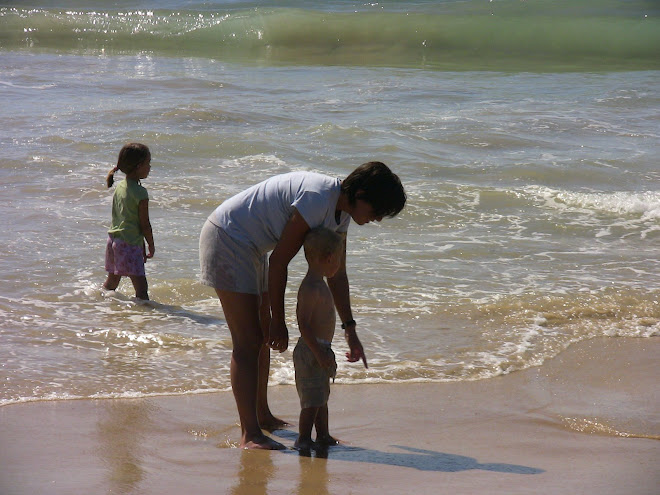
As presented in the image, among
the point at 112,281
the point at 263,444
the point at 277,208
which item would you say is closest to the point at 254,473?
the point at 263,444

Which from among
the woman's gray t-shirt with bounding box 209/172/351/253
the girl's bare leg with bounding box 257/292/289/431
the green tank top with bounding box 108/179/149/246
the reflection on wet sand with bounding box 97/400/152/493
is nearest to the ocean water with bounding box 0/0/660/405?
the reflection on wet sand with bounding box 97/400/152/493

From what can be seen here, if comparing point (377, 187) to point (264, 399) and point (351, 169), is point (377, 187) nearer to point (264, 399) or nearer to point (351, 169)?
point (264, 399)

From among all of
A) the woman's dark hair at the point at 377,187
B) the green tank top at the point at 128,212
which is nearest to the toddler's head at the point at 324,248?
the woman's dark hair at the point at 377,187

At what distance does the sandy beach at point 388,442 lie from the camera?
362cm

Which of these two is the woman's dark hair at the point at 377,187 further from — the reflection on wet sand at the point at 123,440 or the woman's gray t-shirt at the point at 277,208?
the reflection on wet sand at the point at 123,440

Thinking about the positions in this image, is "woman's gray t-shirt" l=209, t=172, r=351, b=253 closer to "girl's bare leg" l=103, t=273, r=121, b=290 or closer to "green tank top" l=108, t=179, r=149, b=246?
"green tank top" l=108, t=179, r=149, b=246

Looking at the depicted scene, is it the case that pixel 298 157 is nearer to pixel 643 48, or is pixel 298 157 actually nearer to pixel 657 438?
pixel 657 438

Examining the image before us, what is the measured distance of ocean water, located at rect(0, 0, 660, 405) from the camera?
5852 mm

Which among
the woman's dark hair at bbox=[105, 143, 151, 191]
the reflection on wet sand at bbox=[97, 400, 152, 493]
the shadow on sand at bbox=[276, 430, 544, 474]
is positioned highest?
the woman's dark hair at bbox=[105, 143, 151, 191]

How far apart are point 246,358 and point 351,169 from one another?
7.63 meters

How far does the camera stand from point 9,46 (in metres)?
25.1

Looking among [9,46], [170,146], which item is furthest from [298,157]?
[9,46]

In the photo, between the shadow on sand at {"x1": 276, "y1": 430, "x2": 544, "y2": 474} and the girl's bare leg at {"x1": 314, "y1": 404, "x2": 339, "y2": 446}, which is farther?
the girl's bare leg at {"x1": 314, "y1": 404, "x2": 339, "y2": 446}

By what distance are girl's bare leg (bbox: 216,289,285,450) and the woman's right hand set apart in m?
0.18
